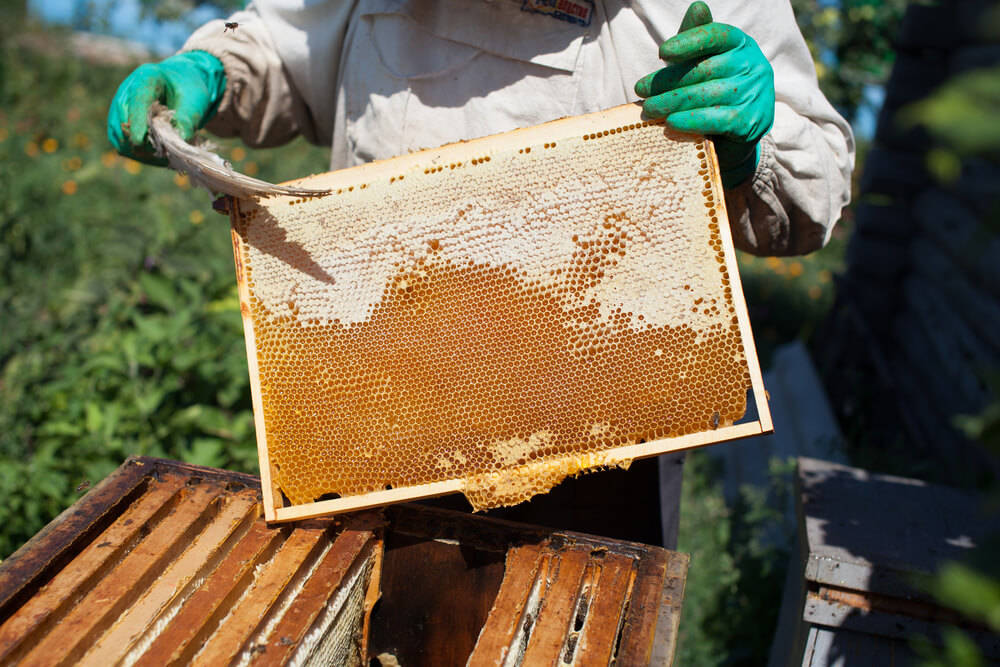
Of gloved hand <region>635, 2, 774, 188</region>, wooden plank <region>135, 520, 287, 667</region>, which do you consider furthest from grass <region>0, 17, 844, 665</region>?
gloved hand <region>635, 2, 774, 188</region>

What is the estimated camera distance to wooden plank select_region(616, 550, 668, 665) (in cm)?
133

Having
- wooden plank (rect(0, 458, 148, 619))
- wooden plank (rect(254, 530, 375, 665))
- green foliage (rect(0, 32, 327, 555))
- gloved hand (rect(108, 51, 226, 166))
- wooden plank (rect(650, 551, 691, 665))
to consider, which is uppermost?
gloved hand (rect(108, 51, 226, 166))

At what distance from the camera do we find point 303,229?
1.80m

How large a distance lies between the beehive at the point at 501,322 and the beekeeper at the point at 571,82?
20cm

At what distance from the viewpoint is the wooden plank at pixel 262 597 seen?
135cm

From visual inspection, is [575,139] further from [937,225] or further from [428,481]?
[937,225]

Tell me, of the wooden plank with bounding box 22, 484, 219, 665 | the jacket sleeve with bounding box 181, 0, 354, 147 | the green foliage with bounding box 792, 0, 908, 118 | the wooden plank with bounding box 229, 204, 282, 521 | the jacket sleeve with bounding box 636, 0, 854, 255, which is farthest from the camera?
the green foliage with bounding box 792, 0, 908, 118

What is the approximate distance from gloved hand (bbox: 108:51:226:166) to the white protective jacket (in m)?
0.34

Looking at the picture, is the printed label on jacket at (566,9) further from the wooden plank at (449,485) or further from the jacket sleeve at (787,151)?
the wooden plank at (449,485)

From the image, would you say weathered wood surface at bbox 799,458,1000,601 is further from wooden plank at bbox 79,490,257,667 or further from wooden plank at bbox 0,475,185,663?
wooden plank at bbox 0,475,185,663

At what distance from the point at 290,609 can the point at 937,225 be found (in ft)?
13.9

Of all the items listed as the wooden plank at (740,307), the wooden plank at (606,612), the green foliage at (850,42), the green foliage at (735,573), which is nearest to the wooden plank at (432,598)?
the wooden plank at (606,612)

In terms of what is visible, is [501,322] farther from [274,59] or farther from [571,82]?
[274,59]

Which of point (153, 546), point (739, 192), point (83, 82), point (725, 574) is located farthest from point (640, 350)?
point (83, 82)
